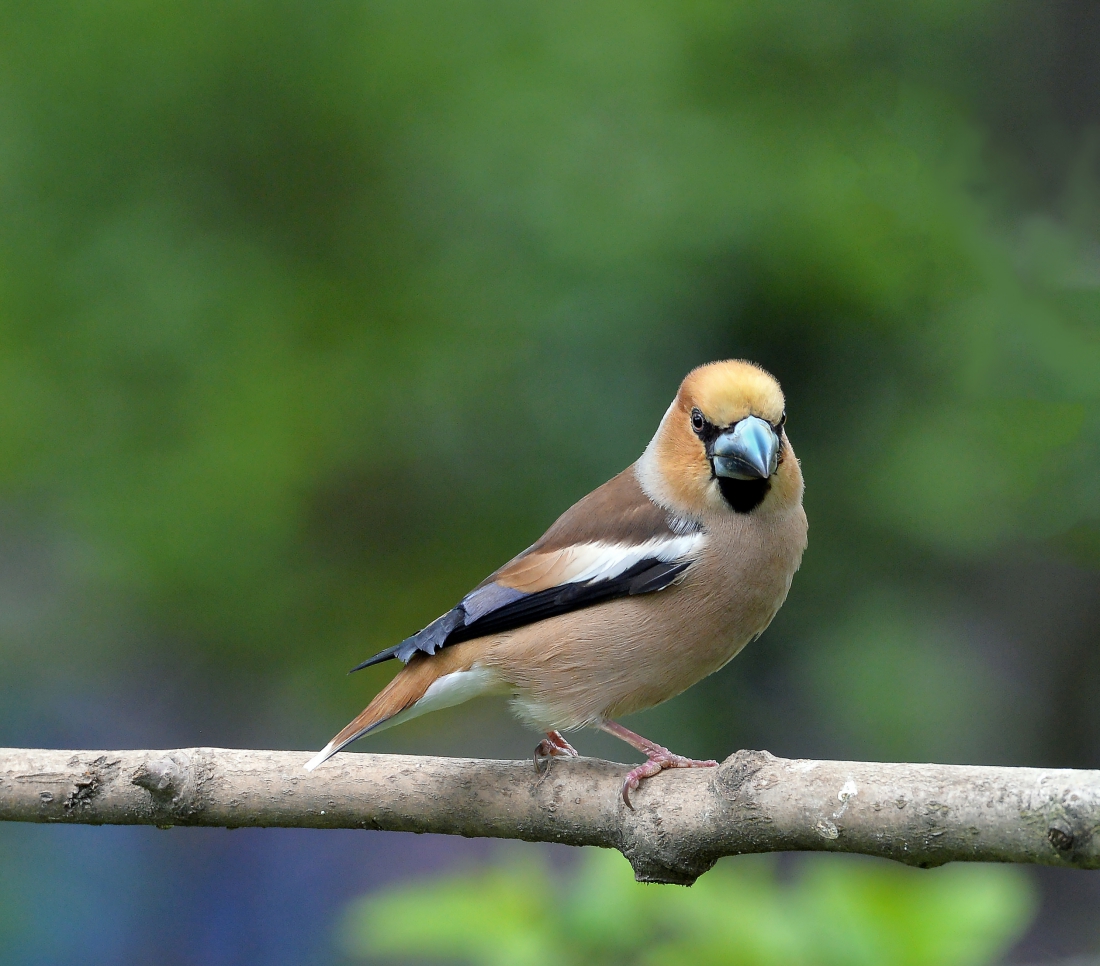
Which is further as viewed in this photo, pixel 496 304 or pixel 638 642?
pixel 496 304

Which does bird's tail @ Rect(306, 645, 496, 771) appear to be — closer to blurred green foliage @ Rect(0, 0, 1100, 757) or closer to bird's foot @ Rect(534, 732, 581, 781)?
bird's foot @ Rect(534, 732, 581, 781)

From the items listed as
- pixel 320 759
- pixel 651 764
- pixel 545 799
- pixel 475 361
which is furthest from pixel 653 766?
pixel 475 361

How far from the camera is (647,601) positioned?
10.9 feet

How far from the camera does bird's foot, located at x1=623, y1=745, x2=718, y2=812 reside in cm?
284

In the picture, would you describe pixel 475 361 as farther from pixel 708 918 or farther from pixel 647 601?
pixel 708 918

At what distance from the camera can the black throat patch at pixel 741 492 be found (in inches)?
134

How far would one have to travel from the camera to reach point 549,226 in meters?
6.05

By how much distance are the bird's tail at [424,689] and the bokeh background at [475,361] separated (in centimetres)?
246

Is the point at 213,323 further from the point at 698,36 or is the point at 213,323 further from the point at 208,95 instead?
the point at 698,36

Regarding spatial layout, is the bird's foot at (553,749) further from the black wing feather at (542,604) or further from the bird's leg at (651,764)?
the black wing feather at (542,604)

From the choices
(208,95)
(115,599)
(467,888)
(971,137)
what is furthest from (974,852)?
(208,95)

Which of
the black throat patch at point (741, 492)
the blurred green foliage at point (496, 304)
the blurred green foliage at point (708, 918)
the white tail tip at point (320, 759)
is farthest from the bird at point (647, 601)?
the blurred green foliage at point (496, 304)

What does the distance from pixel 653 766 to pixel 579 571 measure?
0.72m

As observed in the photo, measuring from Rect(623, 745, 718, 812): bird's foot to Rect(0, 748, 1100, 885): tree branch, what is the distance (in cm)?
2
